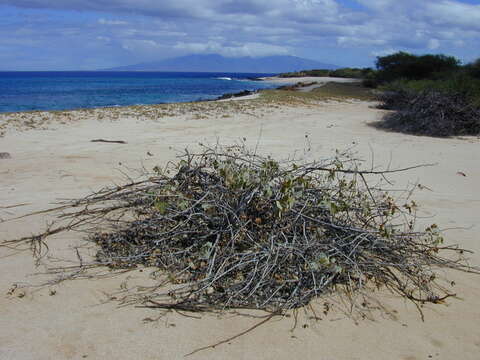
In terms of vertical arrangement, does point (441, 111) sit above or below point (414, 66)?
below

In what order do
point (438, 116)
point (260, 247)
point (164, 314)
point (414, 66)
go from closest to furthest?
point (164, 314)
point (260, 247)
point (438, 116)
point (414, 66)

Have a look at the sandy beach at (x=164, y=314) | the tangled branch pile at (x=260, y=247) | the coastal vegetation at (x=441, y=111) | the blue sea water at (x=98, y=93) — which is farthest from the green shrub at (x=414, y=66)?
the tangled branch pile at (x=260, y=247)

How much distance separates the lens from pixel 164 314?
2867mm

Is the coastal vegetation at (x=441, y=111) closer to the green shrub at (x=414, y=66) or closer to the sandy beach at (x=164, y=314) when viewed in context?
the sandy beach at (x=164, y=314)

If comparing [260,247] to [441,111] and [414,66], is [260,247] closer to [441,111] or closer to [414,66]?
[441,111]

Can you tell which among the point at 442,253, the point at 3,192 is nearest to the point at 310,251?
the point at 442,253

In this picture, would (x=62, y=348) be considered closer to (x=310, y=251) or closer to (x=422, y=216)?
(x=310, y=251)

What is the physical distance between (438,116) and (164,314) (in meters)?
10.8

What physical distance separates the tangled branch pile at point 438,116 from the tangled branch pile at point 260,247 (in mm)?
8387

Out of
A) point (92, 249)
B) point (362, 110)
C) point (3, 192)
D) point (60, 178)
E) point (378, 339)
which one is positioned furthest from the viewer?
point (362, 110)

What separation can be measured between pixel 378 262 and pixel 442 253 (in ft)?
3.42

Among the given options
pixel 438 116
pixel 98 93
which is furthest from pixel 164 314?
pixel 98 93

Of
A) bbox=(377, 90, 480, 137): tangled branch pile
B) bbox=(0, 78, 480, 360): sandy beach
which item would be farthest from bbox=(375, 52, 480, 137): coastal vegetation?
bbox=(0, 78, 480, 360): sandy beach

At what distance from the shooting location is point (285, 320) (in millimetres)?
2846
